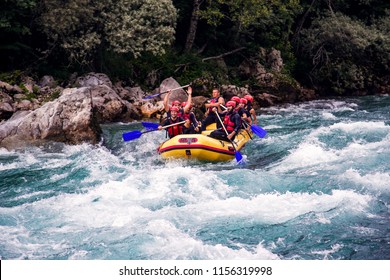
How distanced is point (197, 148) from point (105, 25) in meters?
7.28

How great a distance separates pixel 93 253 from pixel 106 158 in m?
4.95

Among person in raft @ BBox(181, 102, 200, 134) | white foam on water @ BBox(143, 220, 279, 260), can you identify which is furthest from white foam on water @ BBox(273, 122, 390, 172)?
white foam on water @ BBox(143, 220, 279, 260)

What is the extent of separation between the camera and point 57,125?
1290cm

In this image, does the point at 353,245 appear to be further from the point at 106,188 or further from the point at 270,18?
the point at 270,18

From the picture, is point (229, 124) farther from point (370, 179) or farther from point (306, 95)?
point (306, 95)

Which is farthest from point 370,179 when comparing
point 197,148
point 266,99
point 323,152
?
point 266,99

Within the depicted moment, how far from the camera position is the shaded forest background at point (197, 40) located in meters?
16.3

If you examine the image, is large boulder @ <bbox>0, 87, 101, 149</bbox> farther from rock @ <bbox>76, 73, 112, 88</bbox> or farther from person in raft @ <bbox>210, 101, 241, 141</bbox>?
rock @ <bbox>76, 73, 112, 88</bbox>

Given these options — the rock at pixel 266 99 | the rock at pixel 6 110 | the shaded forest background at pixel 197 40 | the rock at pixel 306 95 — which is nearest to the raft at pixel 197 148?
the rock at pixel 6 110

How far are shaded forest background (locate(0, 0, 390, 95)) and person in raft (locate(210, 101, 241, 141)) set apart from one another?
5.83 m

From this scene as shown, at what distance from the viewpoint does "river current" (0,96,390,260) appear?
7.14 metres

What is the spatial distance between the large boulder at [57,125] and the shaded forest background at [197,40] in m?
3.17

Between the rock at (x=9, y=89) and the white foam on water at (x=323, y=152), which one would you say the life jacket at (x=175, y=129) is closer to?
the white foam on water at (x=323, y=152)
